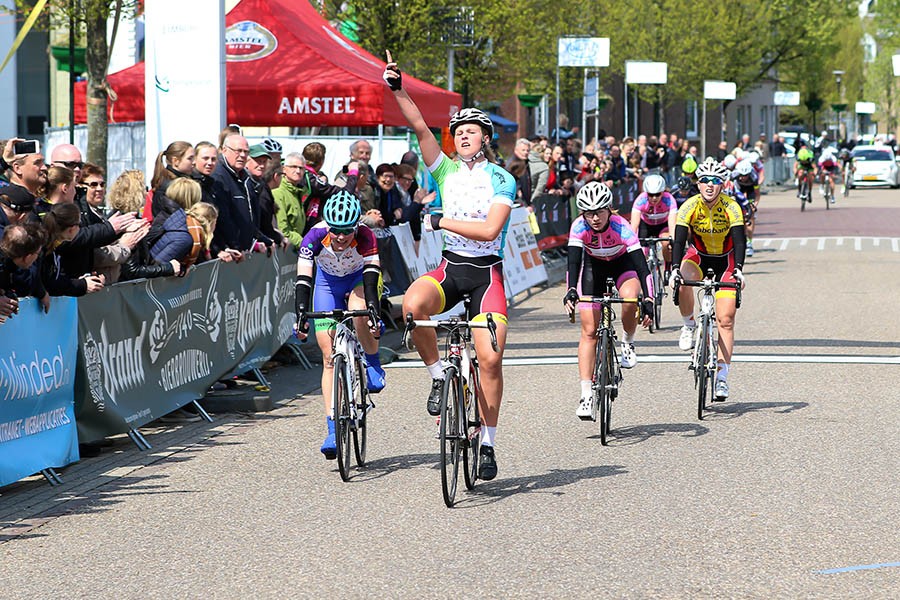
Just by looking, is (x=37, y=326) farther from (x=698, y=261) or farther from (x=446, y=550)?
(x=698, y=261)

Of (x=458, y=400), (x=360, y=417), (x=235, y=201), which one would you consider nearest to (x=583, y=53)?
(x=235, y=201)

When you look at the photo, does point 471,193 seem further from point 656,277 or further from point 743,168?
point 743,168

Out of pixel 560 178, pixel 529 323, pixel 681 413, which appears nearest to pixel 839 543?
pixel 681 413

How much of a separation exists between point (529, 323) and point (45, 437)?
375 inches

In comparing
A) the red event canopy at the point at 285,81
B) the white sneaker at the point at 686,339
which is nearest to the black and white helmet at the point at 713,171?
the white sneaker at the point at 686,339

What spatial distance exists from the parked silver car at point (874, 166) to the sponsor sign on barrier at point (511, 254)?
40222 millimetres

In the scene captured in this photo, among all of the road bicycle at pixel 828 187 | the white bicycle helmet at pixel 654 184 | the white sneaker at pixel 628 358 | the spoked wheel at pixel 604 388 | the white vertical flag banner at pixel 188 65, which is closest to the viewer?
the spoked wheel at pixel 604 388

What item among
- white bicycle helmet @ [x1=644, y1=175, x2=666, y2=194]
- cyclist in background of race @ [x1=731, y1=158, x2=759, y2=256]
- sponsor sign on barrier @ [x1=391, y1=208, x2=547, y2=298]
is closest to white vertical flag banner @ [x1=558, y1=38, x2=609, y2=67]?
cyclist in background of race @ [x1=731, y1=158, x2=759, y2=256]

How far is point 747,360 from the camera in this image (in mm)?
14312

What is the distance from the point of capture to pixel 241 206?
13023mm

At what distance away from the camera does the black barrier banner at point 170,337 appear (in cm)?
975

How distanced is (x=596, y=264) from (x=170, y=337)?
305 cm

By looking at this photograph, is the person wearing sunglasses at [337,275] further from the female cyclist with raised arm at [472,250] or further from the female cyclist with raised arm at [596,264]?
the female cyclist with raised arm at [596,264]

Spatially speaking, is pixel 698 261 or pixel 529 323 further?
pixel 529 323
